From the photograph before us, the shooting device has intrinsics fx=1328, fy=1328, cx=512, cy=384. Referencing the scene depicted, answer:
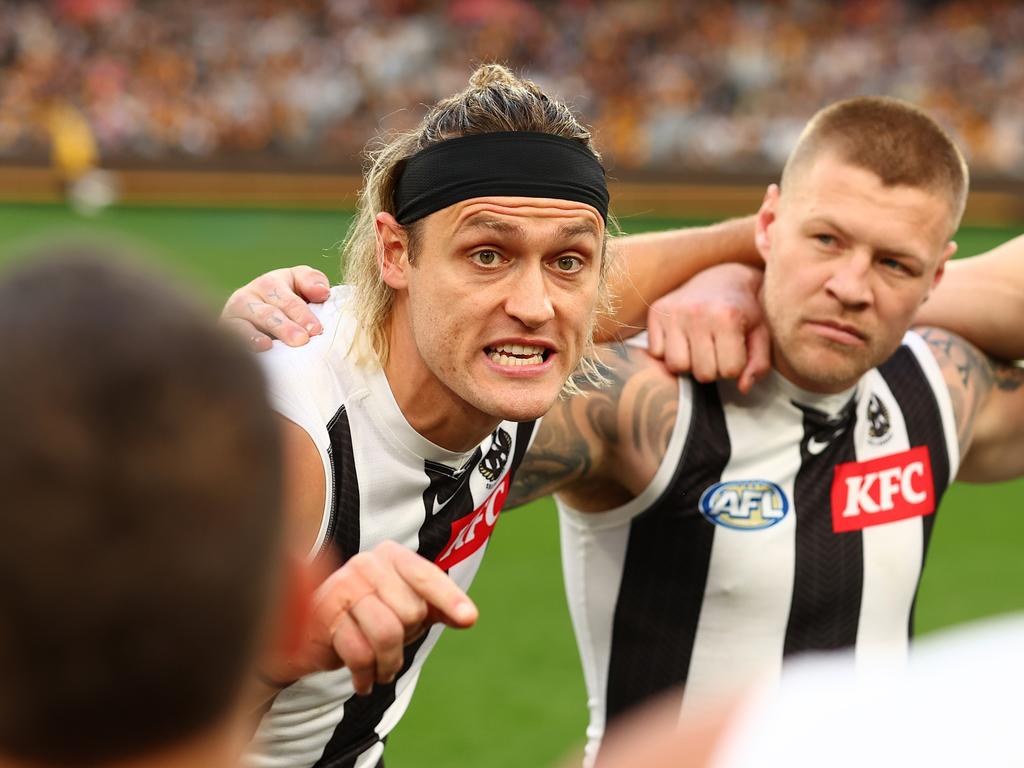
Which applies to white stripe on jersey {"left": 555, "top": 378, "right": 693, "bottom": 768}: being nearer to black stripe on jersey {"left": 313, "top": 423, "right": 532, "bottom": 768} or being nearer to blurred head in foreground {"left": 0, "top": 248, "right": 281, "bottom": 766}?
black stripe on jersey {"left": 313, "top": 423, "right": 532, "bottom": 768}

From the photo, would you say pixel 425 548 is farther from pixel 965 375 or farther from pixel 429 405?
pixel 965 375

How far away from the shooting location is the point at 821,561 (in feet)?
11.3

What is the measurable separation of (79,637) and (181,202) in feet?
67.4

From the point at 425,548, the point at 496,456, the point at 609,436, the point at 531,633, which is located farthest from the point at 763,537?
the point at 531,633

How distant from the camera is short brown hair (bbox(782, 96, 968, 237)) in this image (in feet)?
10.7

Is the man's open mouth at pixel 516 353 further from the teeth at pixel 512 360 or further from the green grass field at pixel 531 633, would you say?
the green grass field at pixel 531 633

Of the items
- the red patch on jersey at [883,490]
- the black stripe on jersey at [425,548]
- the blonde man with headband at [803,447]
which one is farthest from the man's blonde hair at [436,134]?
the red patch on jersey at [883,490]

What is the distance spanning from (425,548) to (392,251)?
652 mm

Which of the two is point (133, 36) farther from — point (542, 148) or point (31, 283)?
point (31, 283)

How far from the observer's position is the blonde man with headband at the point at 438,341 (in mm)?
2697

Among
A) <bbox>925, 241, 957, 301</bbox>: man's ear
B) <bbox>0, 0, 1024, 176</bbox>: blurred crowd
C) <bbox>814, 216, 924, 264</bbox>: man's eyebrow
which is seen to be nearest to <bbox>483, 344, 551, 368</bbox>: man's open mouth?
<bbox>814, 216, 924, 264</bbox>: man's eyebrow

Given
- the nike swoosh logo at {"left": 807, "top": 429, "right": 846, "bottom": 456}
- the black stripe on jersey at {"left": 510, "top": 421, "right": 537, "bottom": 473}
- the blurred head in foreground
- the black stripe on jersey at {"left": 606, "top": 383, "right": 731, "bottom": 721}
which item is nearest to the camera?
the blurred head in foreground

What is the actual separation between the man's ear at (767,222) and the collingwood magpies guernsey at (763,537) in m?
0.34

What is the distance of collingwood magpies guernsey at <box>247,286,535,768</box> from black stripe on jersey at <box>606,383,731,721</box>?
0.48 m
